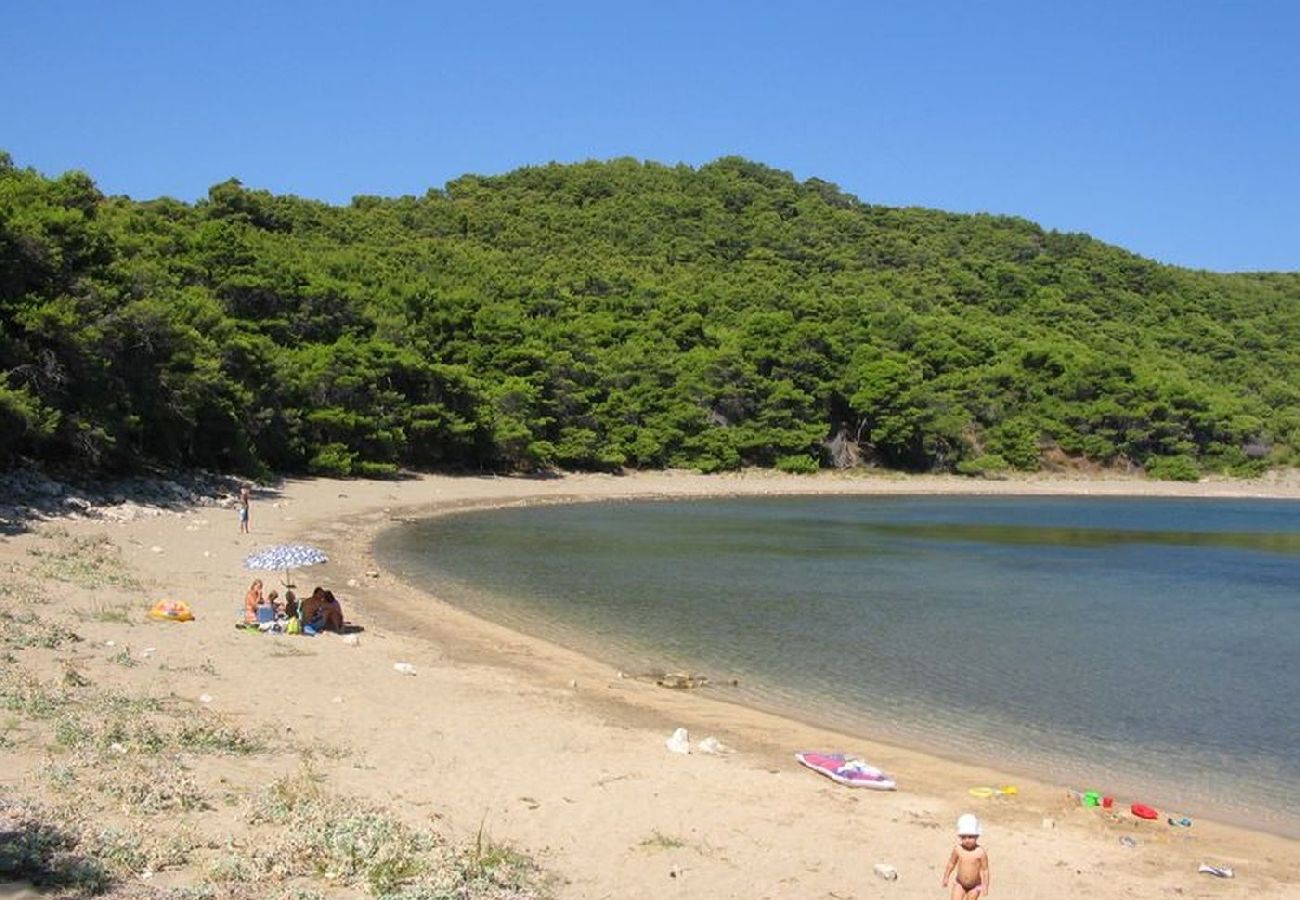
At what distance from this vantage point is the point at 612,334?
7131cm

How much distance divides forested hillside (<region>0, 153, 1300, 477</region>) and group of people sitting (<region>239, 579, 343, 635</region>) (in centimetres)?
1139

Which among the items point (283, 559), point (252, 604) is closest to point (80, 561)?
point (283, 559)

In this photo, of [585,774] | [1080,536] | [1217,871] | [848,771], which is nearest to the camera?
[1217,871]

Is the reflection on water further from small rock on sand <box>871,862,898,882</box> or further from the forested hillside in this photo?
small rock on sand <box>871,862,898,882</box>

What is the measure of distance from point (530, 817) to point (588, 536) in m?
26.5

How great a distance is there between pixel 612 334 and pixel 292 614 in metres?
56.2

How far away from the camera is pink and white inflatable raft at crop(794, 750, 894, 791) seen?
34.2 feet

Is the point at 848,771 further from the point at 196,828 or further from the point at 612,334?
the point at 612,334

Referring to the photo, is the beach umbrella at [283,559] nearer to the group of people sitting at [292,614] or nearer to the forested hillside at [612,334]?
the group of people sitting at [292,614]

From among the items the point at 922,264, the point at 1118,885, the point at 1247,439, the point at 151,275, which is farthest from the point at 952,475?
the point at 1118,885

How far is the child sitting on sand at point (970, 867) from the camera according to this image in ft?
22.7

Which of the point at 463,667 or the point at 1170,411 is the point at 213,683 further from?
the point at 1170,411

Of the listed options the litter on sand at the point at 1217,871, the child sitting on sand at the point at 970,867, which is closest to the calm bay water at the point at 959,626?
the litter on sand at the point at 1217,871

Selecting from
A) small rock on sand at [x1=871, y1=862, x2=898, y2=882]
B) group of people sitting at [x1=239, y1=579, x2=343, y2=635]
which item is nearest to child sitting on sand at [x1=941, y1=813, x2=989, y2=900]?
small rock on sand at [x1=871, y1=862, x2=898, y2=882]
